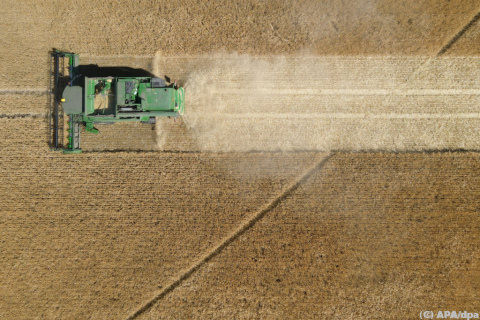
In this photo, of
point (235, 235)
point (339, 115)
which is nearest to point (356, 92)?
point (339, 115)

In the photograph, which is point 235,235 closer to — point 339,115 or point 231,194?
point 231,194

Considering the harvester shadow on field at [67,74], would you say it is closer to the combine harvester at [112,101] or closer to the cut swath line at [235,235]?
the combine harvester at [112,101]

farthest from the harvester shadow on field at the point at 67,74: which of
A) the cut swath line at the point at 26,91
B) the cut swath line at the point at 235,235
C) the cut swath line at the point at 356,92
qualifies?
the cut swath line at the point at 235,235

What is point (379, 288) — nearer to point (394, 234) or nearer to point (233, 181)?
point (394, 234)

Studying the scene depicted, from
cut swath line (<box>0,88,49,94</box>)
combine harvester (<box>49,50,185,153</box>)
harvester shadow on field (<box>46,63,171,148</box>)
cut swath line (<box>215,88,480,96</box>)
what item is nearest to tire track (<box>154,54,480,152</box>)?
cut swath line (<box>215,88,480,96</box>)

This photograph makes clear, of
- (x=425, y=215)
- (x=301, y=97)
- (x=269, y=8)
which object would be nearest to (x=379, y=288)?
(x=425, y=215)

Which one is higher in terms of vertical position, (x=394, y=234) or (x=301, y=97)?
(x=301, y=97)
